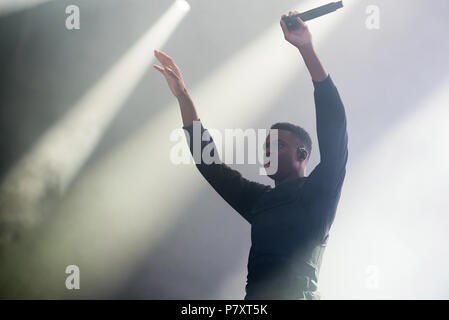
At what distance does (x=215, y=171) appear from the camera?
63.7 inches

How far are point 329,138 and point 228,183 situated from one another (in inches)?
18.9

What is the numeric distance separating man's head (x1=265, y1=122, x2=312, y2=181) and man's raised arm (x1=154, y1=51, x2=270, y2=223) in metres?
0.10

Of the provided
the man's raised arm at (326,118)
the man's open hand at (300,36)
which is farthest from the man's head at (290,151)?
the man's open hand at (300,36)

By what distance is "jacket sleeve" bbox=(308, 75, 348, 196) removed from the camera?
126 centimetres

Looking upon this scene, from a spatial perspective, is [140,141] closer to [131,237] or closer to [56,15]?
[131,237]

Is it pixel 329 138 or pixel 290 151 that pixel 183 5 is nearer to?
pixel 290 151

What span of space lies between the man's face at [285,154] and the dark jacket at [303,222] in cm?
13

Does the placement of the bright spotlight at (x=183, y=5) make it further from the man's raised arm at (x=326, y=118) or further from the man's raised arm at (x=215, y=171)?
the man's raised arm at (x=326, y=118)

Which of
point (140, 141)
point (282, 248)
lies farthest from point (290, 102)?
point (282, 248)

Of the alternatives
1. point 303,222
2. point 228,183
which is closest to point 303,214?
point 303,222

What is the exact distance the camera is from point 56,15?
8.41 ft

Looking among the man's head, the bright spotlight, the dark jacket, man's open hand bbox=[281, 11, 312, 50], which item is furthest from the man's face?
the bright spotlight

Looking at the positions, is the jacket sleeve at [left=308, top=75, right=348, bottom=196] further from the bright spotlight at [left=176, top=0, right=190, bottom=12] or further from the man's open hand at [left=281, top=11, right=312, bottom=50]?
the bright spotlight at [left=176, top=0, right=190, bottom=12]

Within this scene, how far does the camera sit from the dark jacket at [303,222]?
124cm
